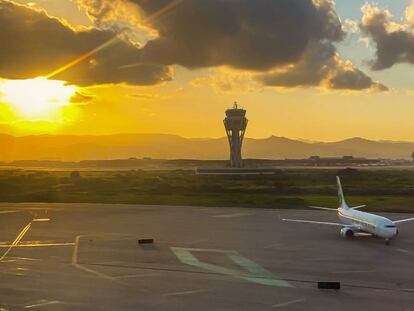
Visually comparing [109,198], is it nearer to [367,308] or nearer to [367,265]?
[367,265]

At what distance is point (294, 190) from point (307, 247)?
Answer: 71042 millimetres

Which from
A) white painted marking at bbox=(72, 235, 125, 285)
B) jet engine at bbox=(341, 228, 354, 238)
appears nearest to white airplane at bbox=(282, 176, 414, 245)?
jet engine at bbox=(341, 228, 354, 238)

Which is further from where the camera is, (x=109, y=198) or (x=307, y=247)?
(x=109, y=198)

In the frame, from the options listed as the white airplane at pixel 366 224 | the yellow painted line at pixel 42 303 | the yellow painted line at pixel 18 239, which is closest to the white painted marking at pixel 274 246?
the white airplane at pixel 366 224

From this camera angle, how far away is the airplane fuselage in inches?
1843

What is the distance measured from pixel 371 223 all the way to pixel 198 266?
19.3 metres

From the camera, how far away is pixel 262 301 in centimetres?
2695

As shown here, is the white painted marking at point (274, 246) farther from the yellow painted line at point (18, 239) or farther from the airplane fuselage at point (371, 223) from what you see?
the yellow painted line at point (18, 239)

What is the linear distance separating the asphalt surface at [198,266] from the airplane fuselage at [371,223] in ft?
4.03

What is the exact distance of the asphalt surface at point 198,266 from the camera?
27.2 metres

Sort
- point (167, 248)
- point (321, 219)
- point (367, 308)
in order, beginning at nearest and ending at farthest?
1. point (367, 308)
2. point (167, 248)
3. point (321, 219)

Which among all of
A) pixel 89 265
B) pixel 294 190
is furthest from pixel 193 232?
pixel 294 190

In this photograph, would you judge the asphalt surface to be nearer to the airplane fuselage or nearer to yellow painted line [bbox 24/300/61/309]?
yellow painted line [bbox 24/300/61/309]

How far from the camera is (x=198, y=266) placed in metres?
37.3
